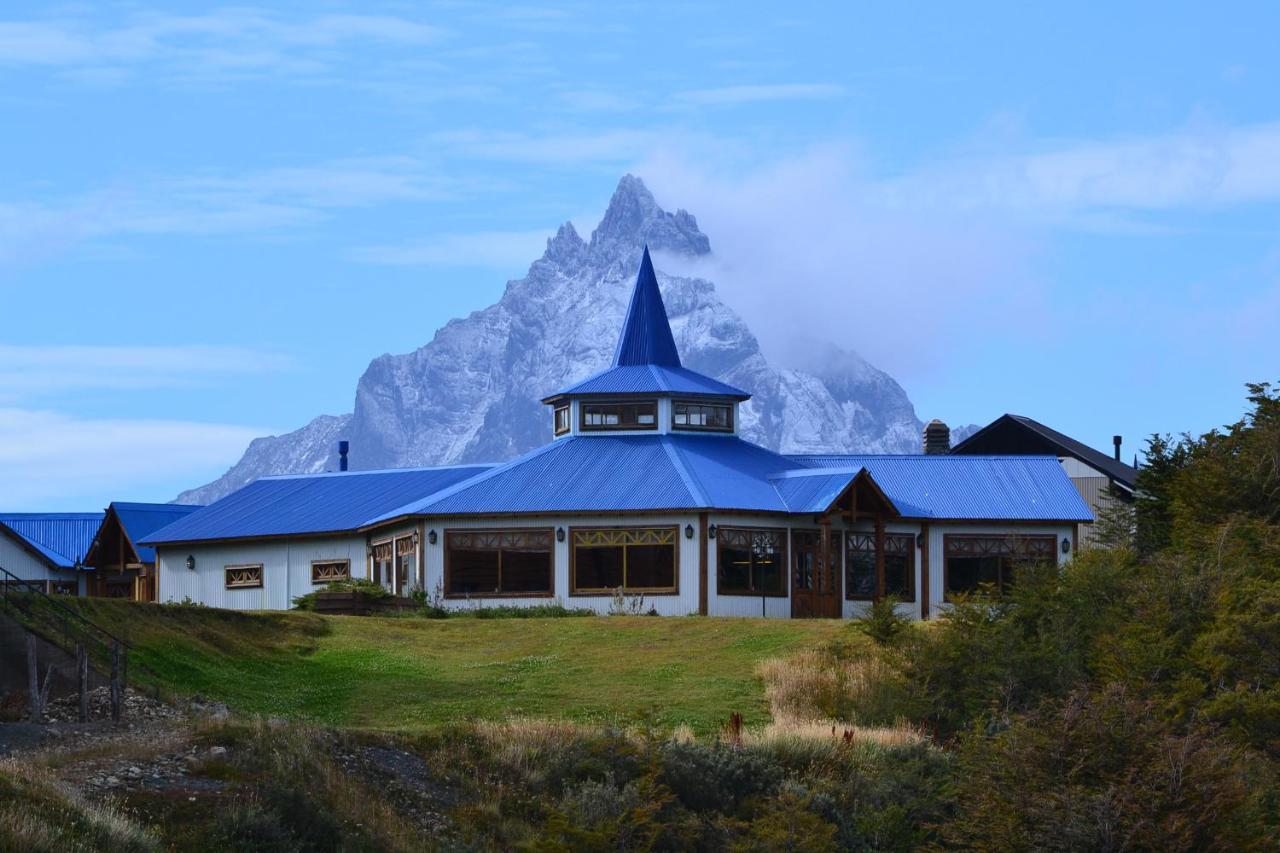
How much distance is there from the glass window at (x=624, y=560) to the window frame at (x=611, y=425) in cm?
634

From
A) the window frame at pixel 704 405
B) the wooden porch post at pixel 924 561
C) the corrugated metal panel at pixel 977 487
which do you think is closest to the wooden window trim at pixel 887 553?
the wooden porch post at pixel 924 561

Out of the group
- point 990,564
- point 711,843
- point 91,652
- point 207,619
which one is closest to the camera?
point 711,843

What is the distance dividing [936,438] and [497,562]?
2533cm

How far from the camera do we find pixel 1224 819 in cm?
2623

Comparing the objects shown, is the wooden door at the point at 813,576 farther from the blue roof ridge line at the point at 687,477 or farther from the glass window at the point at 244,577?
the glass window at the point at 244,577

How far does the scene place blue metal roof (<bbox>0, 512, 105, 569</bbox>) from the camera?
66062 millimetres

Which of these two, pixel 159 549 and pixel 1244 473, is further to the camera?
pixel 159 549

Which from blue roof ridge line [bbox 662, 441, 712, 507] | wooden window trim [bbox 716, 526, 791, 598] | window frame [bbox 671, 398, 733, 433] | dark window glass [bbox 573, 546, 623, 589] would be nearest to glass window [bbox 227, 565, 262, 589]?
dark window glass [bbox 573, 546, 623, 589]

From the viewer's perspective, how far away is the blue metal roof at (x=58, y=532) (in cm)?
6606

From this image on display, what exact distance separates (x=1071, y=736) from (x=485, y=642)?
17117 millimetres

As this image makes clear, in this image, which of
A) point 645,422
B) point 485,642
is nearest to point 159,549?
point 645,422

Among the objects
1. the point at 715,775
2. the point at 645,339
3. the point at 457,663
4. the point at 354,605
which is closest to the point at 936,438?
the point at 645,339

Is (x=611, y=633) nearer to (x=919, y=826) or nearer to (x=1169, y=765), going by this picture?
(x=919, y=826)

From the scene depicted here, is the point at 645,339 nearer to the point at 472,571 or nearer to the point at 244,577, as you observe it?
the point at 472,571
